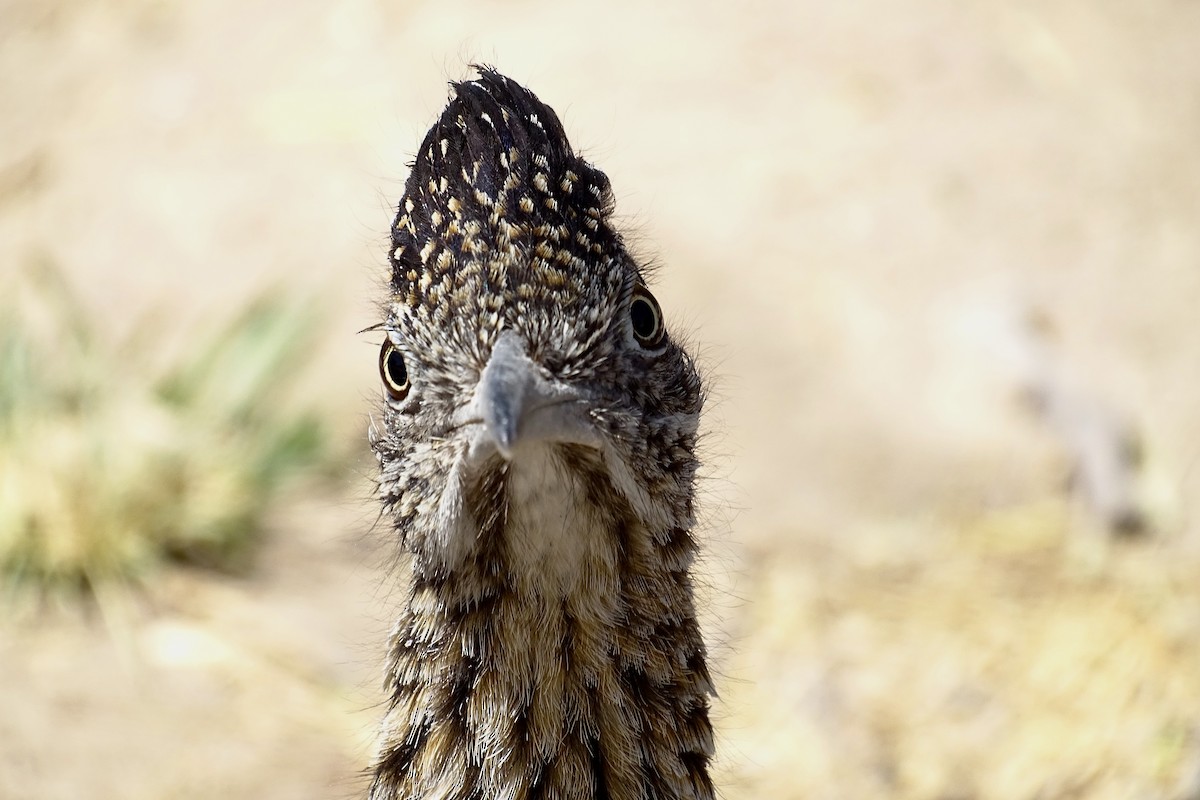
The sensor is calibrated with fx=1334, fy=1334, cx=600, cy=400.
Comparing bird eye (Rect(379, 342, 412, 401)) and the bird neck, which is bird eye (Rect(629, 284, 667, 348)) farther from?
bird eye (Rect(379, 342, 412, 401))

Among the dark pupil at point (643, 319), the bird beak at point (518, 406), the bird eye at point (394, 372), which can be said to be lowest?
the bird beak at point (518, 406)

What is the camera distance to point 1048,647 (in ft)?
22.7

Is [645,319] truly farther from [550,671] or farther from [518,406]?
[550,671]

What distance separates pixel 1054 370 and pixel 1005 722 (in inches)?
109

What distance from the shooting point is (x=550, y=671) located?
3.04m

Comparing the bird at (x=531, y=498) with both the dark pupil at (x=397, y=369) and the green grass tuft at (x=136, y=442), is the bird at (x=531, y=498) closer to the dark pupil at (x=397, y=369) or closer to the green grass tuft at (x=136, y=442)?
the dark pupil at (x=397, y=369)

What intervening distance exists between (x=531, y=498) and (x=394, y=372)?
1.66ft

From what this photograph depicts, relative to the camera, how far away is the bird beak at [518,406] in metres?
2.61

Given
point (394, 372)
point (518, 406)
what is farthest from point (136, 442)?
point (518, 406)

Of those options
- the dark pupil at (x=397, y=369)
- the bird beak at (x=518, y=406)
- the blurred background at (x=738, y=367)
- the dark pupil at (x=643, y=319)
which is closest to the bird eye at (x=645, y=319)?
the dark pupil at (x=643, y=319)

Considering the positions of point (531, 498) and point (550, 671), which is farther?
point (550, 671)

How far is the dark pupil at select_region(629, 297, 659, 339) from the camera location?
3.11 meters

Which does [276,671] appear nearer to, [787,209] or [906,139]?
[787,209]

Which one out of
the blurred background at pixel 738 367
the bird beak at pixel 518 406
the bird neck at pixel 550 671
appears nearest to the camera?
the bird beak at pixel 518 406
